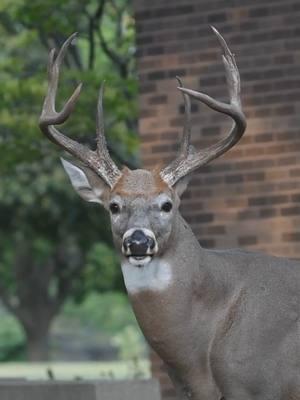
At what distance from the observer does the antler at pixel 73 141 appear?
7.49 m

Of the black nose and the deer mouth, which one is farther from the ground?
the black nose

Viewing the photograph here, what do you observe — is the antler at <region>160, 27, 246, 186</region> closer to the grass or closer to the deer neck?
the deer neck

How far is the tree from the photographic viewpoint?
42.9ft

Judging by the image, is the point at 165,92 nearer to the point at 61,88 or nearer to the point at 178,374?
the point at 61,88

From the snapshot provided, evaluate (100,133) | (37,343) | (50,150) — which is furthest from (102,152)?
(37,343)

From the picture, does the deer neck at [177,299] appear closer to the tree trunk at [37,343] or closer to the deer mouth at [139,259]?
the deer mouth at [139,259]

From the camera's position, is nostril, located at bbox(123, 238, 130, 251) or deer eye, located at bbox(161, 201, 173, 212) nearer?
nostril, located at bbox(123, 238, 130, 251)

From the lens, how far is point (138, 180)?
7.26 metres

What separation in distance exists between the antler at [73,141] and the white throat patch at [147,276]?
54 cm

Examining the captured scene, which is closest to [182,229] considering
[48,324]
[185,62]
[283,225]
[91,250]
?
[283,225]

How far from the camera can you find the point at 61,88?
12.5m

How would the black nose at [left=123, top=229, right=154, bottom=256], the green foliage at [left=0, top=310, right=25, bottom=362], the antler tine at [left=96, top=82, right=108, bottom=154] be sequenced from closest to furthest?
the black nose at [left=123, top=229, right=154, bottom=256]
the antler tine at [left=96, top=82, right=108, bottom=154]
the green foliage at [left=0, top=310, right=25, bottom=362]

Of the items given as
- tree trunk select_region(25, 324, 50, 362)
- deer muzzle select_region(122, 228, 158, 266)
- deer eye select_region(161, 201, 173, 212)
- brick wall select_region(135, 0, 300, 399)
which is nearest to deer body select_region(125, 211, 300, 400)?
deer eye select_region(161, 201, 173, 212)

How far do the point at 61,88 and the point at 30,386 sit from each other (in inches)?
152
